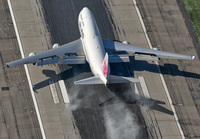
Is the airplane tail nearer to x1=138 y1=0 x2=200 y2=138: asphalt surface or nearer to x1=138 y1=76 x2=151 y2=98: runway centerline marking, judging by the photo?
x1=138 y1=76 x2=151 y2=98: runway centerline marking

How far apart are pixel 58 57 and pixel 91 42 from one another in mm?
Answer: 7326

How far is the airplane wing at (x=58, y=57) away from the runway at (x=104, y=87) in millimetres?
3043

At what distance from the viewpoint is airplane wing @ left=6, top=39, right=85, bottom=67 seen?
250ft

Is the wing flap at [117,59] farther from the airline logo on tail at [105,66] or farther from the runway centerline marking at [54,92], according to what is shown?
the runway centerline marking at [54,92]

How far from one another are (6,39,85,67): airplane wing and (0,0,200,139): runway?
304 centimetres

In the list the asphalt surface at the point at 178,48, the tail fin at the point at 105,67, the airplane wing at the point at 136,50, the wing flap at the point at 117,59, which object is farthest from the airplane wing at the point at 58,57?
the asphalt surface at the point at 178,48

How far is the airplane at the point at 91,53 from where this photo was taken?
75.3 m

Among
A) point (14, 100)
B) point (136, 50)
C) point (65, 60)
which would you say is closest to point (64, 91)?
point (65, 60)

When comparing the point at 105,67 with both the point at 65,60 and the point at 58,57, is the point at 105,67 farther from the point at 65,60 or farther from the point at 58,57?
the point at 58,57

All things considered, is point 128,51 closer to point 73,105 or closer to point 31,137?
point 73,105

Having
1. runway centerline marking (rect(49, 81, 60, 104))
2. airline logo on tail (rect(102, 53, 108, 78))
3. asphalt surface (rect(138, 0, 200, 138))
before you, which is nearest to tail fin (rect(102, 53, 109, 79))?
airline logo on tail (rect(102, 53, 108, 78))

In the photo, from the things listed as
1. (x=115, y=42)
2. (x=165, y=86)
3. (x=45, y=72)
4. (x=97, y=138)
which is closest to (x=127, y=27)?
(x=115, y=42)

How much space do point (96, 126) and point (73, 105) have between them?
20.3ft

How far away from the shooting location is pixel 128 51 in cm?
8294
